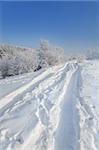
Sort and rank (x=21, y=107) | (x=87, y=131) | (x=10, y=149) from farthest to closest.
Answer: (x=21, y=107) → (x=87, y=131) → (x=10, y=149)

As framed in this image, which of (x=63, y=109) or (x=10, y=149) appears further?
(x=63, y=109)

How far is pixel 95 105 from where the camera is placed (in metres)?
5.55

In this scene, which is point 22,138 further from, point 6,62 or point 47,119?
point 6,62

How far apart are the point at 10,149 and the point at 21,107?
217 cm

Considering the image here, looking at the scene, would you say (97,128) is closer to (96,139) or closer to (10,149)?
(96,139)

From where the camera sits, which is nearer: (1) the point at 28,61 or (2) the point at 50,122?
(2) the point at 50,122

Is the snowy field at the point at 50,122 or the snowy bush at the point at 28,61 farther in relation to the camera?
the snowy bush at the point at 28,61

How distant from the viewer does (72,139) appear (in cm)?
362

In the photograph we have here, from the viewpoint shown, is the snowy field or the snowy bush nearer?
the snowy field

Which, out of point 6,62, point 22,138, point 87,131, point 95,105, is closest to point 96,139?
point 87,131

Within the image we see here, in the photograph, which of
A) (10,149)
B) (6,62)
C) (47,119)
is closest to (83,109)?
A: (47,119)

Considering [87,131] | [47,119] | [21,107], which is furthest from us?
[21,107]

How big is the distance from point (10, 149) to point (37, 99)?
112 inches

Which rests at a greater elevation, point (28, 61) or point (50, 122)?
point (50, 122)
